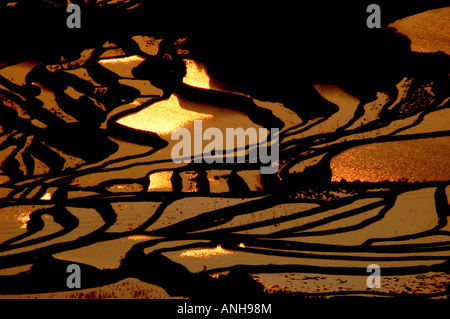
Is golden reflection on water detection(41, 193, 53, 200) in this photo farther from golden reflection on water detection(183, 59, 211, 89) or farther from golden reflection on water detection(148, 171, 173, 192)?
golden reflection on water detection(183, 59, 211, 89)

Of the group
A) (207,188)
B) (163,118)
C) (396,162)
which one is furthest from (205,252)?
(396,162)

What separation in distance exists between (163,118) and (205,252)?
0.35 metres

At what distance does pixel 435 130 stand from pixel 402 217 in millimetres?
236

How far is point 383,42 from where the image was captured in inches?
37.0

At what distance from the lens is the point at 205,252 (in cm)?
89

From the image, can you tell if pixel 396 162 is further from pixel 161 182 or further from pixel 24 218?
pixel 24 218

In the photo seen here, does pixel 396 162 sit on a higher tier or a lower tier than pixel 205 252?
higher

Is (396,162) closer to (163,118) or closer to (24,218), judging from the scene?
(163,118)

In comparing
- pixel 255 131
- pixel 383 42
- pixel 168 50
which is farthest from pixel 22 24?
pixel 383 42

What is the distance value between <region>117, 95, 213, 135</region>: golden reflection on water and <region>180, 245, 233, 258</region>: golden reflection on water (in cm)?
30

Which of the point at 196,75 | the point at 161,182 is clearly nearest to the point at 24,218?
the point at 161,182

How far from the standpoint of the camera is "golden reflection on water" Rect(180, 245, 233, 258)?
34.9 inches

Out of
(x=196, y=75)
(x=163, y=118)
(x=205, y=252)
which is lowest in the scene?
(x=205, y=252)
